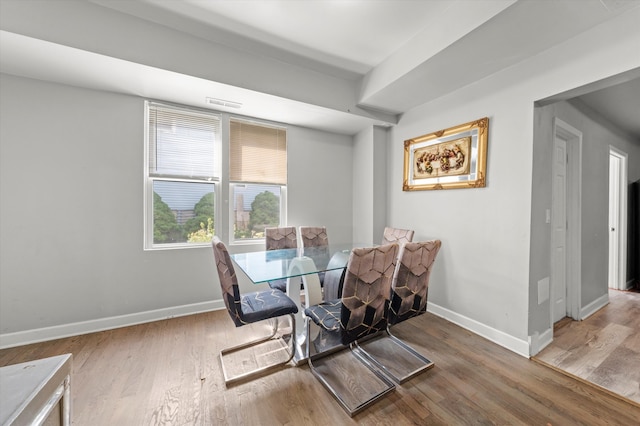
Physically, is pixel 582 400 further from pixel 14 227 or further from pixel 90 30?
pixel 14 227

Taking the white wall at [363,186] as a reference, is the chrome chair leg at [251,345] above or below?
below

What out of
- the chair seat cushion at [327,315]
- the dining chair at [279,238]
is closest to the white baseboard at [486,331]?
the chair seat cushion at [327,315]

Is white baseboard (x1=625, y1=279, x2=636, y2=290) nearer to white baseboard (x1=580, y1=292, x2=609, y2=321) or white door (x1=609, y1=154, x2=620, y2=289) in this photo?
white door (x1=609, y1=154, x2=620, y2=289)

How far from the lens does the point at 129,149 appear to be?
102 inches

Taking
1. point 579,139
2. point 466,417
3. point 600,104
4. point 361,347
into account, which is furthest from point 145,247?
point 600,104

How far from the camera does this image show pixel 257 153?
327cm

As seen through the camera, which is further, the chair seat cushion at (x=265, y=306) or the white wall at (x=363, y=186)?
the white wall at (x=363, y=186)

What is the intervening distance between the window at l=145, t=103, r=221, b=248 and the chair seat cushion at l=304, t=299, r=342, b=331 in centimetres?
181

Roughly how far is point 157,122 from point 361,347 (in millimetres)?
3175

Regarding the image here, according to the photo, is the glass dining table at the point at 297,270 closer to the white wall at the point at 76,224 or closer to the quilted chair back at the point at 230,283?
the quilted chair back at the point at 230,283

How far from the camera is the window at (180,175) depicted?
2.74 meters

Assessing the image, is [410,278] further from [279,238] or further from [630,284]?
[630,284]

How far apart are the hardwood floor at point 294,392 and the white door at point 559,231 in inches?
44.9

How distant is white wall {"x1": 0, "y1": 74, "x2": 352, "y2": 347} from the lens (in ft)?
7.24
